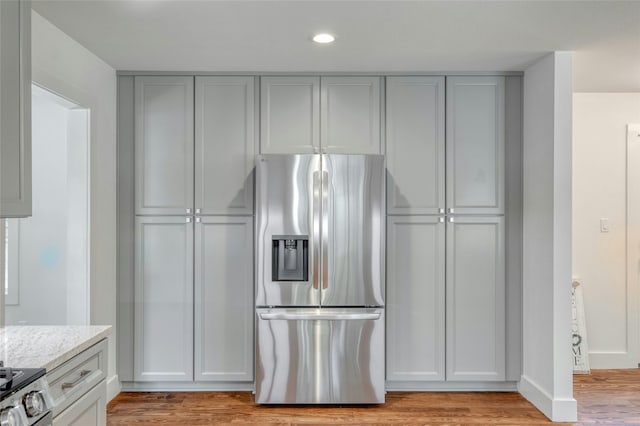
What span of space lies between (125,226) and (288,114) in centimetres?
146

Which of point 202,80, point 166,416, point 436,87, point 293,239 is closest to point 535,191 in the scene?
point 436,87

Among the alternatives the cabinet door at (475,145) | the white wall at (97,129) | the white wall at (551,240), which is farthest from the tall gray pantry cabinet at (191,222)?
the white wall at (551,240)

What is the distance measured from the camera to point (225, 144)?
3.71 m

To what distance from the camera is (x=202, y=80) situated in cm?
370

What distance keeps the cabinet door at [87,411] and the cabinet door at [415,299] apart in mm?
2174

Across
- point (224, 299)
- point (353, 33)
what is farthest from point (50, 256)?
point (353, 33)

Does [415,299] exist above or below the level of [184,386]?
above

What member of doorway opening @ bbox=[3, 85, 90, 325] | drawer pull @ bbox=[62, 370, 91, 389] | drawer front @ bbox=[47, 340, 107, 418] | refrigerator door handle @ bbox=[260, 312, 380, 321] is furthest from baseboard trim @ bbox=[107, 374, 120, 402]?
drawer pull @ bbox=[62, 370, 91, 389]

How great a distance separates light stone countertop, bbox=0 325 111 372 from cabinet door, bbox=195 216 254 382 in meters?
1.58

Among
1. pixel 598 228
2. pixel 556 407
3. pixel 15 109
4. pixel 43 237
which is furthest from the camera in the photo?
pixel 598 228

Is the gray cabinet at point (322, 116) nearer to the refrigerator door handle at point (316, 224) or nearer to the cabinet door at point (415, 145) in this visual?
the cabinet door at point (415, 145)

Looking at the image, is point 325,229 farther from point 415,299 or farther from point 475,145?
point 475,145

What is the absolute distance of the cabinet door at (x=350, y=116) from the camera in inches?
147

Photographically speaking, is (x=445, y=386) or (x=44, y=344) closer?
(x=44, y=344)
